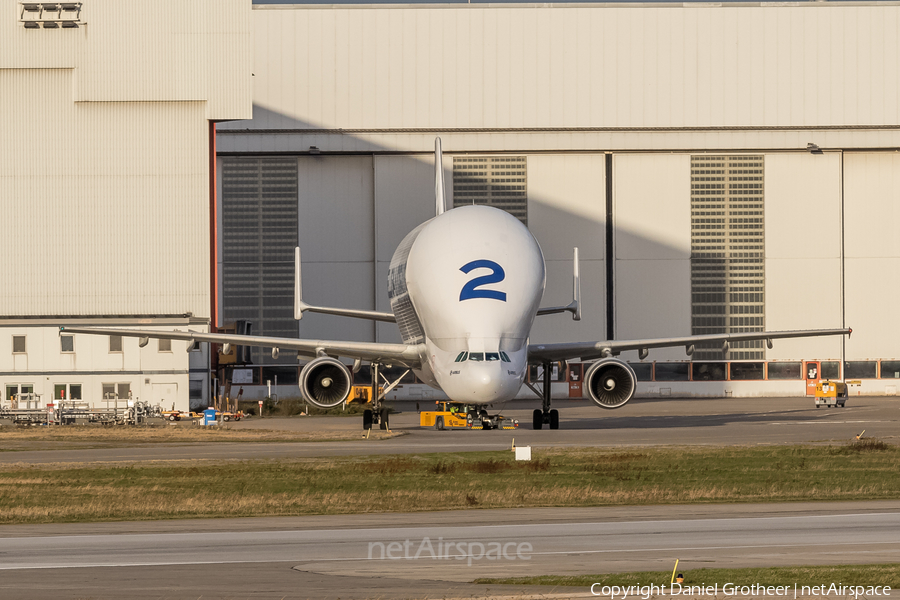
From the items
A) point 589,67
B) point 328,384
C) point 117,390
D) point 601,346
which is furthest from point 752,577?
point 589,67

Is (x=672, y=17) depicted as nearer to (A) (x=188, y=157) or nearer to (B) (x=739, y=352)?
(B) (x=739, y=352)

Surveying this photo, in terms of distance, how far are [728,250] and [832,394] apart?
15848mm

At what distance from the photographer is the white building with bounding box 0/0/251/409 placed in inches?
2485

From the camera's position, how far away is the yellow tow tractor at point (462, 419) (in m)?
41.4

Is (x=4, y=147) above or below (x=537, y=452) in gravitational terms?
above

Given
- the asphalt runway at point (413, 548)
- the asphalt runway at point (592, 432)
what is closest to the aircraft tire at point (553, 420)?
the asphalt runway at point (592, 432)

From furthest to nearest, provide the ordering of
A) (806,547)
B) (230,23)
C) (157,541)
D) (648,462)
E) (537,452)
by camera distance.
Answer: (230,23) < (537,452) < (648,462) < (157,541) < (806,547)

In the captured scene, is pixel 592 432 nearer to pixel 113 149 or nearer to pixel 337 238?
pixel 113 149

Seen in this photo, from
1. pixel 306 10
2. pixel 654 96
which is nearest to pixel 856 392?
pixel 654 96

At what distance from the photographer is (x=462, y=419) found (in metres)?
46.2

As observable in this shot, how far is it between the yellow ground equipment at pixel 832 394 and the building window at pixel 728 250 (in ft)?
40.1

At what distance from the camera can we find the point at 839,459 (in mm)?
28859

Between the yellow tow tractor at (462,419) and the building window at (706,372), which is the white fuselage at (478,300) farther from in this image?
the building window at (706,372)

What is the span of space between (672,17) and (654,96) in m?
5.57
